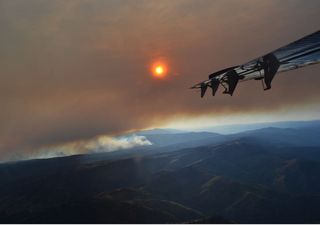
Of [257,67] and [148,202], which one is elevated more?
[257,67]

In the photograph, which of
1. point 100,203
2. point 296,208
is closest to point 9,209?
point 100,203

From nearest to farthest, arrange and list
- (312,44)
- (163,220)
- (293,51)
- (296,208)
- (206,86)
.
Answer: (312,44)
(293,51)
(206,86)
(163,220)
(296,208)

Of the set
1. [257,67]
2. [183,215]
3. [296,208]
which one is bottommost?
[296,208]

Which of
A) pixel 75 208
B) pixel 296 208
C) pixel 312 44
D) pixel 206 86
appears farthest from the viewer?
pixel 296 208

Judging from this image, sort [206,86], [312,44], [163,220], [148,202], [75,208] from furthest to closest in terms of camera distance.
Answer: [148,202] → [75,208] → [163,220] → [206,86] → [312,44]

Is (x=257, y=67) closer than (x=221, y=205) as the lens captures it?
Yes

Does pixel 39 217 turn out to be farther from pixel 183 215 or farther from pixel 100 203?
pixel 183 215

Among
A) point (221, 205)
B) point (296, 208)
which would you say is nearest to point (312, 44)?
point (221, 205)

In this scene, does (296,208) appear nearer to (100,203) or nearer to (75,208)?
(100,203)

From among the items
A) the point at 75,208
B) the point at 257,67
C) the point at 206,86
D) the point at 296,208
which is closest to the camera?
the point at 257,67
